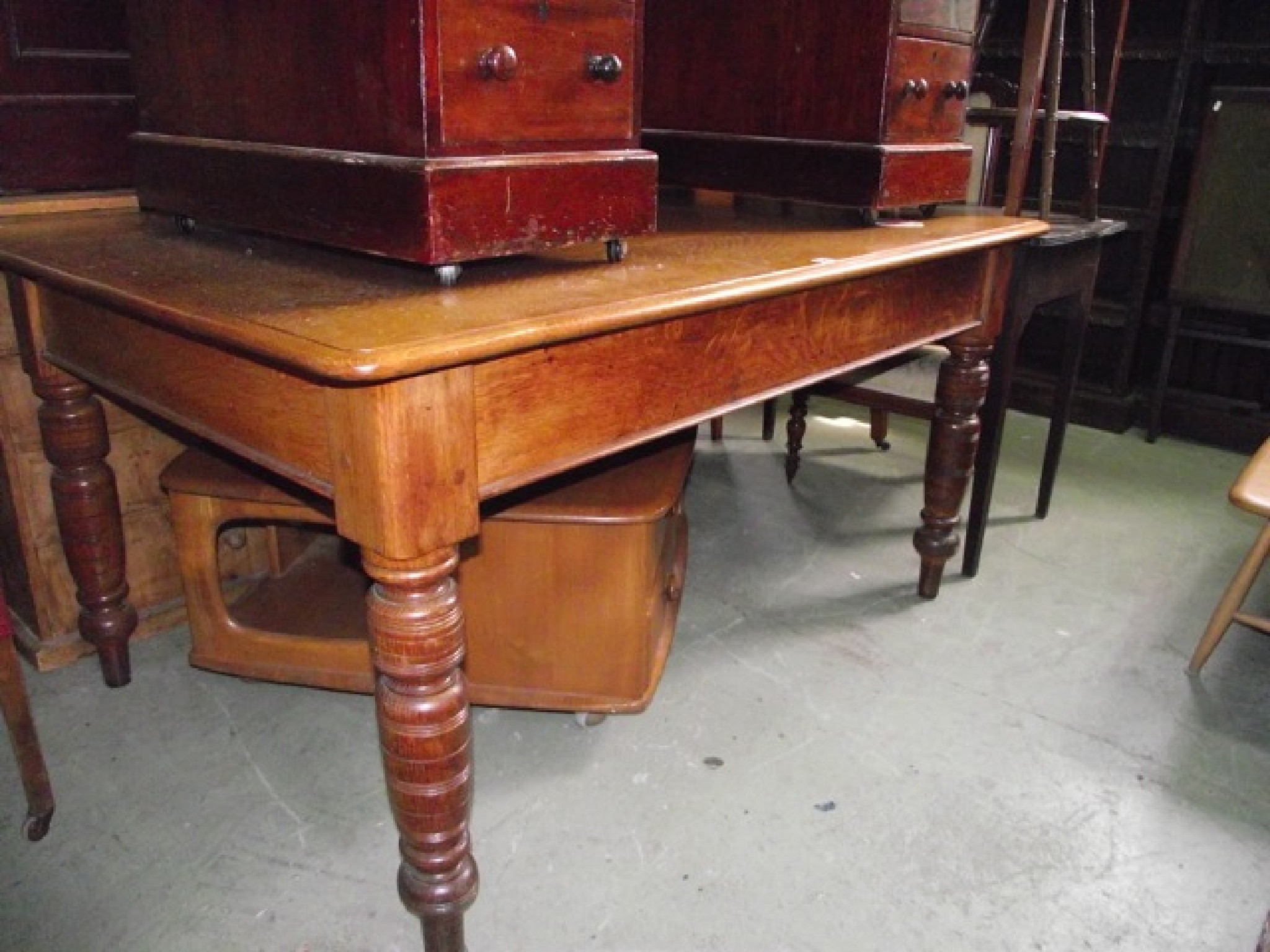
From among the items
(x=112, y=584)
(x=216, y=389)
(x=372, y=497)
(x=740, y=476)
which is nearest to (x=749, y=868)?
(x=372, y=497)

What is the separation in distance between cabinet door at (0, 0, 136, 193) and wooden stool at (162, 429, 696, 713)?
1.79 feet

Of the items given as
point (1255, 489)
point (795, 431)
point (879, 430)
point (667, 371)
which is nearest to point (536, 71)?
point (667, 371)

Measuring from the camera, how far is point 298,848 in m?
1.40

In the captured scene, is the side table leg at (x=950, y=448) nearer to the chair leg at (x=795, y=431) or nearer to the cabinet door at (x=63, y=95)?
the chair leg at (x=795, y=431)

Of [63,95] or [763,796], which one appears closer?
[763,796]

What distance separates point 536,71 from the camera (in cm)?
104

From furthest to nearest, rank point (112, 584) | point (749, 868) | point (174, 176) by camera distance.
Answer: point (112, 584) → point (749, 868) → point (174, 176)

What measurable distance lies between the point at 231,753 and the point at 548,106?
1.15m

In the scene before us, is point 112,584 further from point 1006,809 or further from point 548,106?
point 1006,809

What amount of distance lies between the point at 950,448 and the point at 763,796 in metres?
0.88

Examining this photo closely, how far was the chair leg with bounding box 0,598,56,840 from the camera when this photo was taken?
1.29 meters

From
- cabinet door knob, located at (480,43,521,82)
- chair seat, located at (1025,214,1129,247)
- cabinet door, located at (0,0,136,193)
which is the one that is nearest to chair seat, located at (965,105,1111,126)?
chair seat, located at (1025,214,1129,247)

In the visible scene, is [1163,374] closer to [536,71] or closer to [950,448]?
[950,448]

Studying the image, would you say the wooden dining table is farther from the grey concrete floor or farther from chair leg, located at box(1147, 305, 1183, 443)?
chair leg, located at box(1147, 305, 1183, 443)
